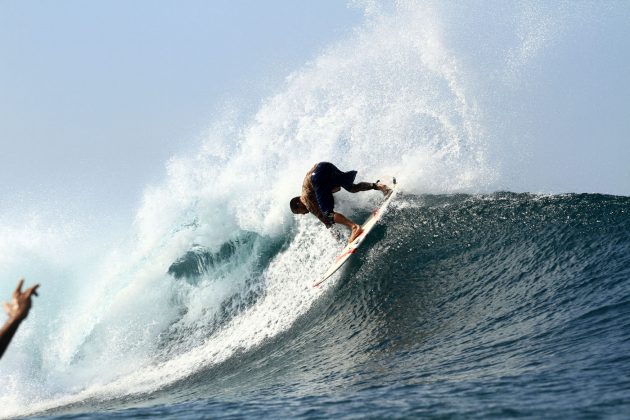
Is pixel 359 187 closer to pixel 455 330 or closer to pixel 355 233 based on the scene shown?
pixel 355 233

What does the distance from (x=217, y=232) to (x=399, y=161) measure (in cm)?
447

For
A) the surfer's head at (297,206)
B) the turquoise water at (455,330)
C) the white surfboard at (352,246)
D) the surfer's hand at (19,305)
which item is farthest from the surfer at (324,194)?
the surfer's hand at (19,305)

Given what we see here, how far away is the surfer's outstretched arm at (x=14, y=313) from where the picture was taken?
118 inches

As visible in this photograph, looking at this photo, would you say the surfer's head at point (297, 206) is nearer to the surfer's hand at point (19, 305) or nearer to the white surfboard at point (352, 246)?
the white surfboard at point (352, 246)

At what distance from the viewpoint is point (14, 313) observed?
311cm

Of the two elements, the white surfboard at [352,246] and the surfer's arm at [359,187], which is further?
the surfer's arm at [359,187]

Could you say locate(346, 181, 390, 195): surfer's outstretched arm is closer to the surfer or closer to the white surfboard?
the surfer

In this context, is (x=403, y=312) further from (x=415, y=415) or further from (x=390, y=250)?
(x=415, y=415)

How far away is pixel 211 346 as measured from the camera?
9359 mm

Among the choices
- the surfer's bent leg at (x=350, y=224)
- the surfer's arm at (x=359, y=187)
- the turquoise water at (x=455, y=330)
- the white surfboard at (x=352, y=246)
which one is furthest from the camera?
the surfer's arm at (x=359, y=187)

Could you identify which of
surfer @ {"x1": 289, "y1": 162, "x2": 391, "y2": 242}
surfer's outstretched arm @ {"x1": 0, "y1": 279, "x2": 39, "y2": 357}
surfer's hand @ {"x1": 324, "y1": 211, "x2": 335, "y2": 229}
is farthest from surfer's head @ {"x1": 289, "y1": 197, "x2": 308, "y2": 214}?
surfer's outstretched arm @ {"x1": 0, "y1": 279, "x2": 39, "y2": 357}

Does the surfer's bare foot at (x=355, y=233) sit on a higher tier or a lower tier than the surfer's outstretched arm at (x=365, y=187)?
lower

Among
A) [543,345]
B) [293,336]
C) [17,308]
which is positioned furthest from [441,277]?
[17,308]

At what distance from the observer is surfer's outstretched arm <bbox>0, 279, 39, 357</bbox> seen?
301cm
